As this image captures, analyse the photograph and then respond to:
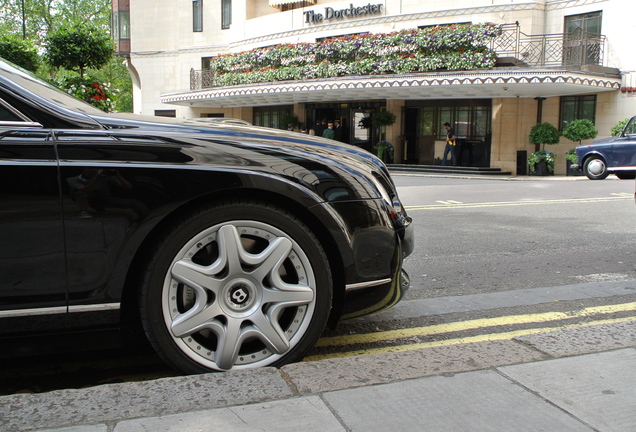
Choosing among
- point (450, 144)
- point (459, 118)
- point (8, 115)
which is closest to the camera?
point (8, 115)

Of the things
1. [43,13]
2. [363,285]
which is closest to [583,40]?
[363,285]

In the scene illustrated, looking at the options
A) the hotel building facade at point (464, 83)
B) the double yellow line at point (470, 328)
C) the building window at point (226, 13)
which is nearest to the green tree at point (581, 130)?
the hotel building facade at point (464, 83)

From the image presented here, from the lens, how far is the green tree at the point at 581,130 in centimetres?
2356

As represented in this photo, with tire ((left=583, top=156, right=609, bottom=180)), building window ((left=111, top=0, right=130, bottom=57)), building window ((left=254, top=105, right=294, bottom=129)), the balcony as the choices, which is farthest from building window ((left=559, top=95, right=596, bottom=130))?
building window ((left=111, top=0, right=130, bottom=57))

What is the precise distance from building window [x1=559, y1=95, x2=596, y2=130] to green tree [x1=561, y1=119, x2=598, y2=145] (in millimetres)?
1641

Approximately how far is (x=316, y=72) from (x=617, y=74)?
12314 millimetres

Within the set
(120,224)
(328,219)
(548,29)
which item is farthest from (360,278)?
(548,29)

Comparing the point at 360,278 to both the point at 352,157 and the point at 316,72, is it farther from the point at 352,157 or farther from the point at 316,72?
the point at 316,72

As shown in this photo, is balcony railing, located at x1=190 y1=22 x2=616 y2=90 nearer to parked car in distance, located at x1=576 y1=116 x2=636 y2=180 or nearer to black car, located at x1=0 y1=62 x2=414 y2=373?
parked car in distance, located at x1=576 y1=116 x2=636 y2=180

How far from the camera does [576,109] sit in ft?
84.7

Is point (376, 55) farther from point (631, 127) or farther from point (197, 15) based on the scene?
point (197, 15)

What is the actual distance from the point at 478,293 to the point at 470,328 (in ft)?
3.23

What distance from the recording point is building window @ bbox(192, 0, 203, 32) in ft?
131

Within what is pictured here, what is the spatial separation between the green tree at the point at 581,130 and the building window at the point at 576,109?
64.6 inches
